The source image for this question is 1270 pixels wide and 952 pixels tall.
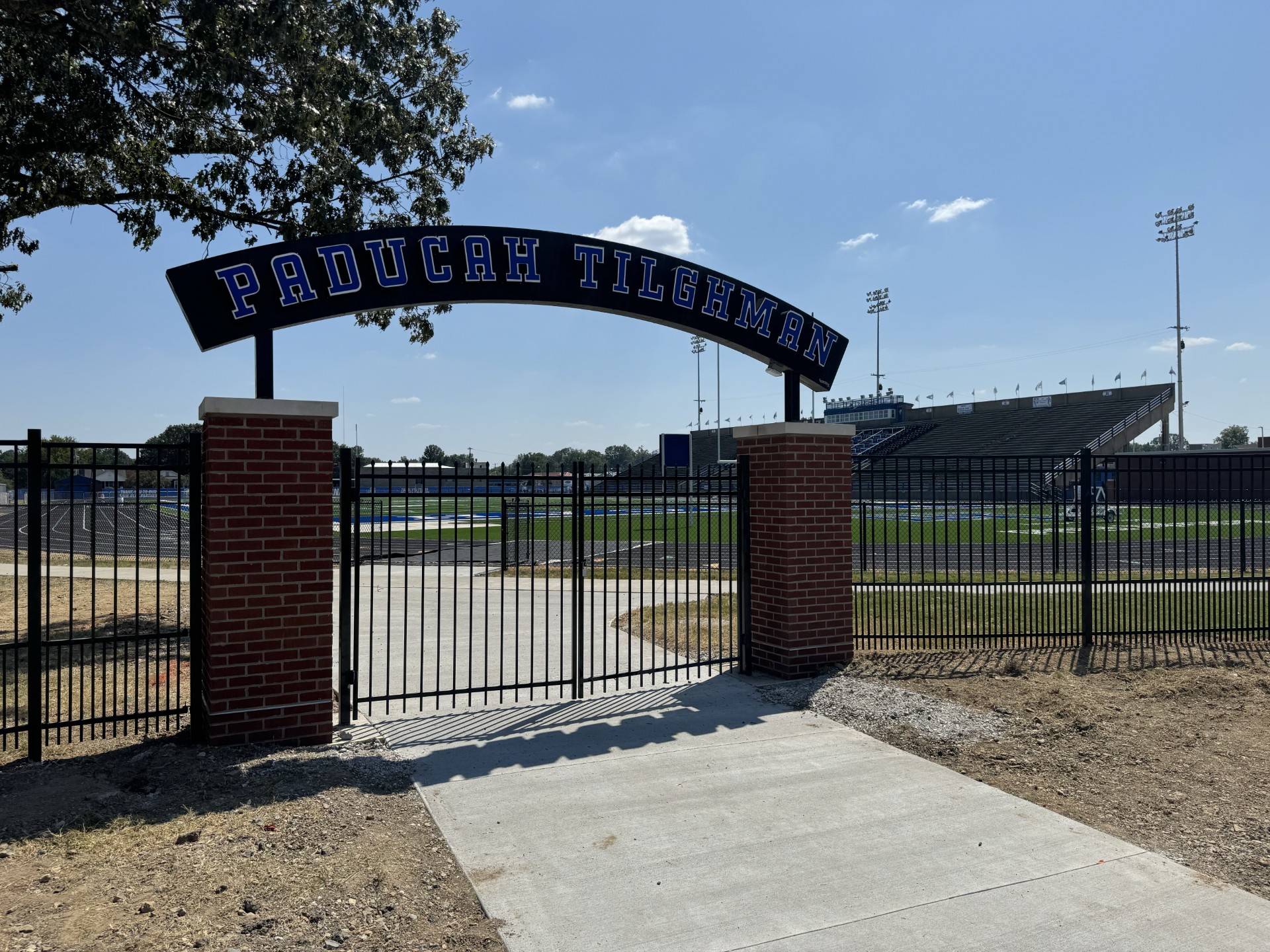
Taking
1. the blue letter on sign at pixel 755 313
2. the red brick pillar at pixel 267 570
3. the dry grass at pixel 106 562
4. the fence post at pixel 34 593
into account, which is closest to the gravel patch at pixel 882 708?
the blue letter on sign at pixel 755 313

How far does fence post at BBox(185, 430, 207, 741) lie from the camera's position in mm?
6367

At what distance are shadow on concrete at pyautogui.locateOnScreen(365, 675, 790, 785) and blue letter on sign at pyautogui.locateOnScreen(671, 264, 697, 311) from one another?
3776 millimetres

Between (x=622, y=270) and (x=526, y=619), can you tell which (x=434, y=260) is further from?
(x=526, y=619)

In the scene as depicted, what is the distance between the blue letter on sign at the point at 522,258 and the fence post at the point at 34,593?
377 cm

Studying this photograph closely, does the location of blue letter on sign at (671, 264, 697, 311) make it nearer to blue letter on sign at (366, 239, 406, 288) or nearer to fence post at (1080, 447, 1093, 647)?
blue letter on sign at (366, 239, 406, 288)

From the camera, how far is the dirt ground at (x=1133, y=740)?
4.87m

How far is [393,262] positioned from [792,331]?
4166 millimetres

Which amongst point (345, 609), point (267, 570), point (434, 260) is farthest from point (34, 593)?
point (434, 260)

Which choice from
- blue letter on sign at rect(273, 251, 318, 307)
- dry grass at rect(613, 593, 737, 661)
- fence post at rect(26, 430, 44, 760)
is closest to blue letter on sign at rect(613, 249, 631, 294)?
blue letter on sign at rect(273, 251, 318, 307)

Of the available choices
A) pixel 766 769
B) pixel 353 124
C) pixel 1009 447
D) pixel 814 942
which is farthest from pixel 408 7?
pixel 1009 447

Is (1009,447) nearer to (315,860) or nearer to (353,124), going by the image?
(353,124)

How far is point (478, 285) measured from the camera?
7355 millimetres

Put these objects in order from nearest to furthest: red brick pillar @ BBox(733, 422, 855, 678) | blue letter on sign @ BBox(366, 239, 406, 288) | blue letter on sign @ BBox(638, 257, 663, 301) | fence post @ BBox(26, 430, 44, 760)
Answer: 1. fence post @ BBox(26, 430, 44, 760)
2. blue letter on sign @ BBox(366, 239, 406, 288)
3. blue letter on sign @ BBox(638, 257, 663, 301)
4. red brick pillar @ BBox(733, 422, 855, 678)

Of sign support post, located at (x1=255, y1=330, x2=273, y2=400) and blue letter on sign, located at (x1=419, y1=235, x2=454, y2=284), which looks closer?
sign support post, located at (x1=255, y1=330, x2=273, y2=400)
